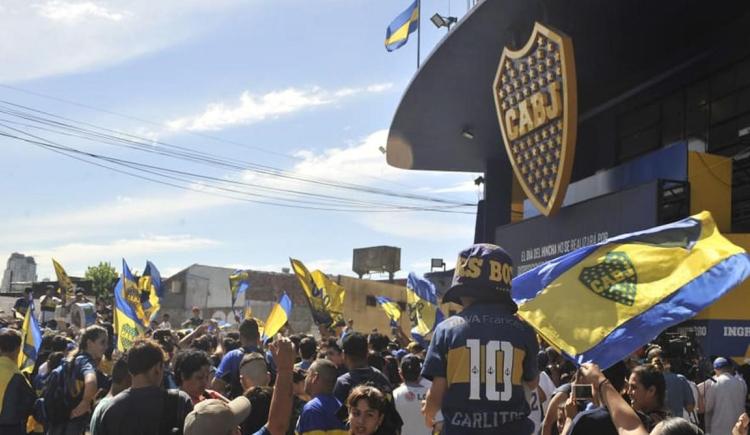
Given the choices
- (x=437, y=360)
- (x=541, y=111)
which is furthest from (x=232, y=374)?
(x=541, y=111)

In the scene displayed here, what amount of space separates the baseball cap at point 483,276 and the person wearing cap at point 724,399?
6329mm

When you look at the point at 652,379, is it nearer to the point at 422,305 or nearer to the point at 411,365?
the point at 411,365

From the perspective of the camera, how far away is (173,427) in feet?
15.4

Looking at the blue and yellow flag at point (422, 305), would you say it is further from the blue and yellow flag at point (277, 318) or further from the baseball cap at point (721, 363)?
the baseball cap at point (721, 363)

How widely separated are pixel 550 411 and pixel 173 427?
2768 millimetres

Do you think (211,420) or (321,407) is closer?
(211,420)

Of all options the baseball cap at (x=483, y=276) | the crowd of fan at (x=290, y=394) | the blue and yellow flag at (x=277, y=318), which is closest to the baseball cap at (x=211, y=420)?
the crowd of fan at (x=290, y=394)

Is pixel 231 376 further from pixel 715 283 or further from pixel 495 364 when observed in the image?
pixel 715 283

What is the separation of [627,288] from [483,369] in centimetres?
101

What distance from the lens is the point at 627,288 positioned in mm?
4766

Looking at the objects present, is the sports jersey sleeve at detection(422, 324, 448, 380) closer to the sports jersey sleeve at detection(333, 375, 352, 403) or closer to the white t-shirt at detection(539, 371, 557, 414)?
the sports jersey sleeve at detection(333, 375, 352, 403)

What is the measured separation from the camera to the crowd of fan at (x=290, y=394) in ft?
13.1

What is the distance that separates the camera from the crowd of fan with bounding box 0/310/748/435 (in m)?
4.00

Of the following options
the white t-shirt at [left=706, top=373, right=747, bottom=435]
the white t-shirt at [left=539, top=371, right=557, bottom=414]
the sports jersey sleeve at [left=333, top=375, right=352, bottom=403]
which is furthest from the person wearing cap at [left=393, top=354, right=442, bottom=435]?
the white t-shirt at [left=706, top=373, right=747, bottom=435]
